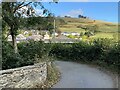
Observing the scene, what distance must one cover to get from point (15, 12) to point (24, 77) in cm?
433

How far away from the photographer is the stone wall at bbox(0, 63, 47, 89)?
6.74m

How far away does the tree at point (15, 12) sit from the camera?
9867 millimetres

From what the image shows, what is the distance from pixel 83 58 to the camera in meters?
16.6

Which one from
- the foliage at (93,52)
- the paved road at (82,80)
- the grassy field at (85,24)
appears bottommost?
the paved road at (82,80)

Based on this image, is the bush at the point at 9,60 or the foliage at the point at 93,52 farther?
the foliage at the point at 93,52

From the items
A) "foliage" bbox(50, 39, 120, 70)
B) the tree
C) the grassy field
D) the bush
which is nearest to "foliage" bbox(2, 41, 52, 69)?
the bush

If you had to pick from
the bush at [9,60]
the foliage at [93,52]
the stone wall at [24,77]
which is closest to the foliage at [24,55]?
the bush at [9,60]

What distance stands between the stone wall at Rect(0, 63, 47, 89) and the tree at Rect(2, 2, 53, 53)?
1.90 meters

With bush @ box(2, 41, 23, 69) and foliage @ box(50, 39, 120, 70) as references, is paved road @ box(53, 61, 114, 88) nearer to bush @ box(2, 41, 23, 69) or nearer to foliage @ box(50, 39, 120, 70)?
bush @ box(2, 41, 23, 69)

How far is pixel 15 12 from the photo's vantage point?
36.8 ft

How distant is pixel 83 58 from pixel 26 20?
614 centimetres

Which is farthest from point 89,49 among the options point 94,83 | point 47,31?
point 94,83

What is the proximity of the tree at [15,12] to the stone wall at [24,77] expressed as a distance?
6.24 ft

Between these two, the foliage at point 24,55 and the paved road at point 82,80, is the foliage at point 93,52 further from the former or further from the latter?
the foliage at point 24,55
